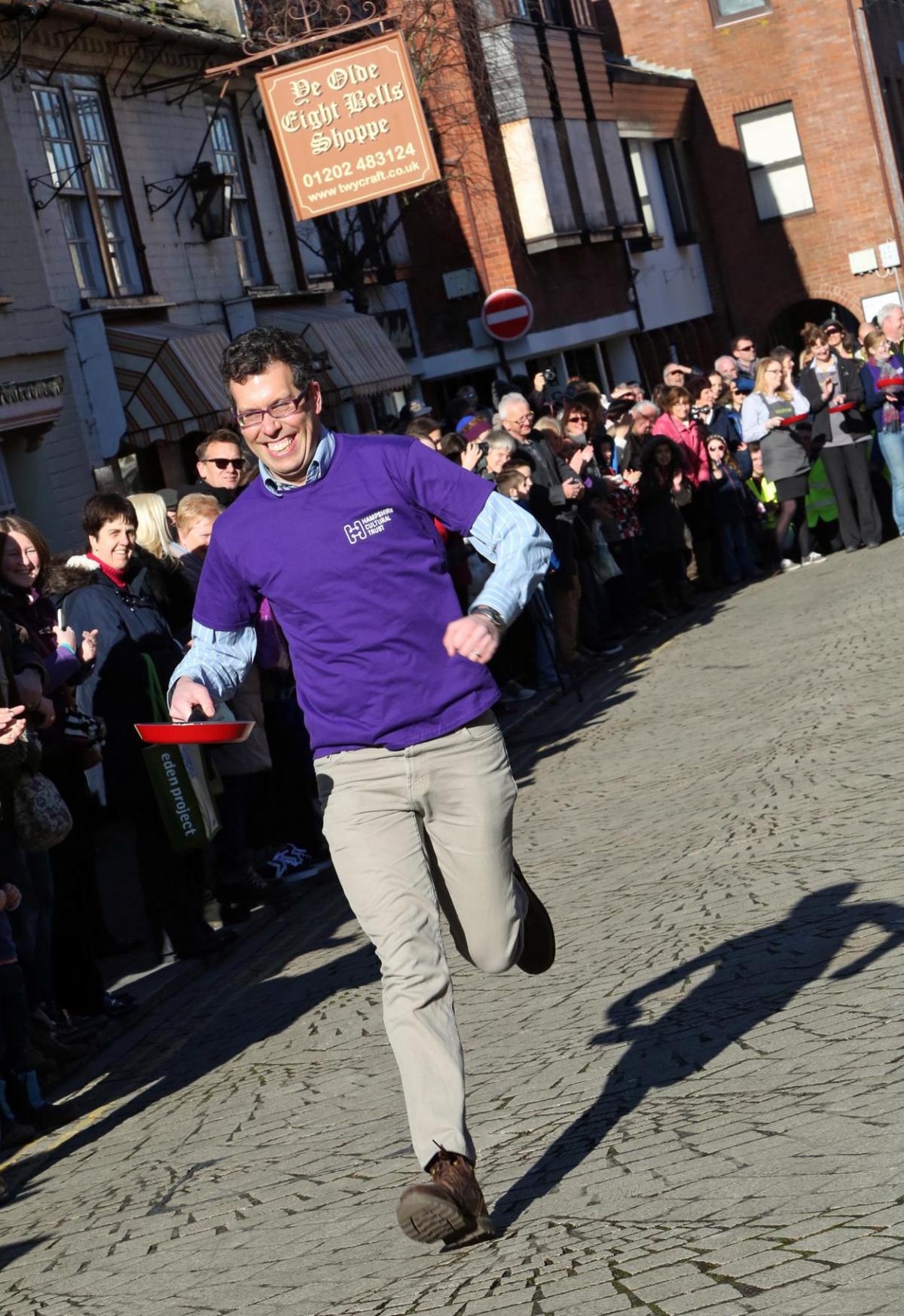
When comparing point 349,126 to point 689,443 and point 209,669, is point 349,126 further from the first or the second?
point 209,669

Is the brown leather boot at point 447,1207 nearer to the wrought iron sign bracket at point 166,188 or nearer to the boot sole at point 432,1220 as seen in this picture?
the boot sole at point 432,1220

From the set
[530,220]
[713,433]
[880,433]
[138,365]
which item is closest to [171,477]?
[138,365]

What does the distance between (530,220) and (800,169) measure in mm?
12717

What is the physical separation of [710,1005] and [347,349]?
19381 millimetres

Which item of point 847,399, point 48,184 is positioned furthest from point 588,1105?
point 847,399

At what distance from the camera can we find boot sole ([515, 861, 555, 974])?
581 cm

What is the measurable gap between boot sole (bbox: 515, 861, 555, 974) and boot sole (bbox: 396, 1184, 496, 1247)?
86 cm

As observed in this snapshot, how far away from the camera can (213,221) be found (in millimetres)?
22578

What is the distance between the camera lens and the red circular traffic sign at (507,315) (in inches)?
1125

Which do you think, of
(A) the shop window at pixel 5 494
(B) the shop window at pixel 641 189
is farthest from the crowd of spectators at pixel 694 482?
(B) the shop window at pixel 641 189

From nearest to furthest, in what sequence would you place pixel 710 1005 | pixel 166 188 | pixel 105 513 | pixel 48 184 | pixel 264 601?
pixel 710 1005 → pixel 105 513 → pixel 264 601 → pixel 48 184 → pixel 166 188

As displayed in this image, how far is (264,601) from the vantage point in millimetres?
11094

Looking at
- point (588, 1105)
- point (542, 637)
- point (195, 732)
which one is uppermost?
point (195, 732)

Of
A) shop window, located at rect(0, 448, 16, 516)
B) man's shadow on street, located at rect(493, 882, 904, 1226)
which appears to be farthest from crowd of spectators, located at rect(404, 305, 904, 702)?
man's shadow on street, located at rect(493, 882, 904, 1226)
